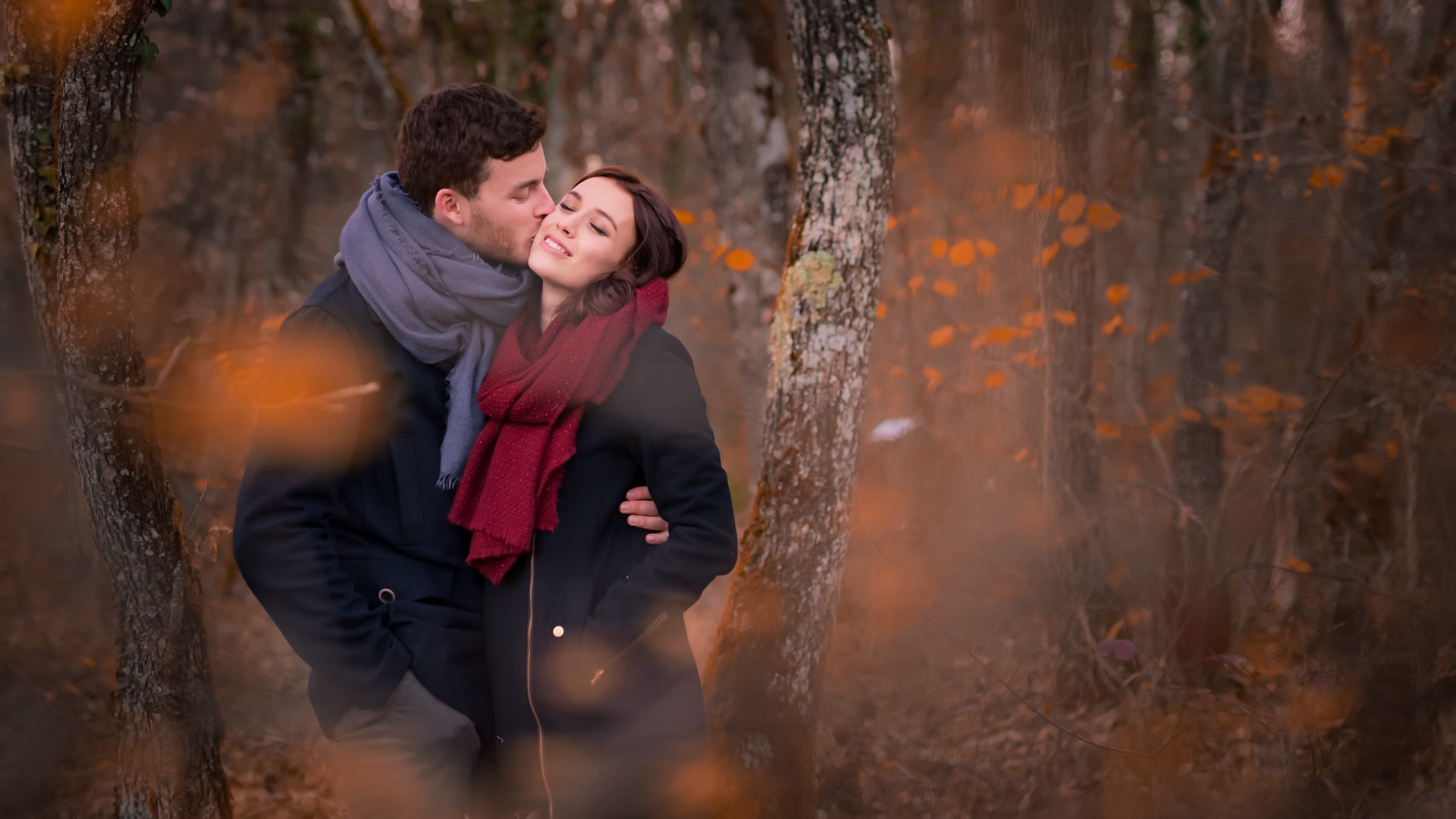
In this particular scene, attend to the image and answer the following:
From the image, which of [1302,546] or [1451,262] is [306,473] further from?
[1302,546]

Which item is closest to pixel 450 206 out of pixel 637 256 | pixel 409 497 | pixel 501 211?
pixel 501 211

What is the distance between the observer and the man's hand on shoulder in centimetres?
216

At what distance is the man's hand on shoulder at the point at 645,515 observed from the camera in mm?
2162

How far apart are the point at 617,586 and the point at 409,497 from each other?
0.54 m

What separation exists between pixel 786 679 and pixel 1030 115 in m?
2.55

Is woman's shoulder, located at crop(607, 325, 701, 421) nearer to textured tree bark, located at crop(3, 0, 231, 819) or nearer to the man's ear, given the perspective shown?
the man's ear

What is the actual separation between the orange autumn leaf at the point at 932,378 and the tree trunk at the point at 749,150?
1214 millimetres

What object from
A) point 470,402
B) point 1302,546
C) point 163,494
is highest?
point 470,402

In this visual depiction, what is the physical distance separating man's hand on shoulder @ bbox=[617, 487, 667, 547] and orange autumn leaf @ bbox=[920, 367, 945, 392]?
359cm

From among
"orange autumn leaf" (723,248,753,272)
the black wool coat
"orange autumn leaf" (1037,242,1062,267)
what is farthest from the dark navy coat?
"orange autumn leaf" (1037,242,1062,267)

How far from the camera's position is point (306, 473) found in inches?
77.5

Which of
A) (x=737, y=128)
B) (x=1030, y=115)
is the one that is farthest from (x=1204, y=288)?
(x=737, y=128)

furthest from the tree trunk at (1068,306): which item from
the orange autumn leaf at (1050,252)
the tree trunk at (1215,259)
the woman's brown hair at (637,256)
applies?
A: the woman's brown hair at (637,256)

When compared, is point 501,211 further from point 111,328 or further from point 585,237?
point 111,328
